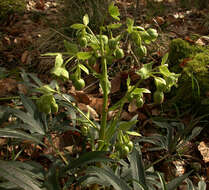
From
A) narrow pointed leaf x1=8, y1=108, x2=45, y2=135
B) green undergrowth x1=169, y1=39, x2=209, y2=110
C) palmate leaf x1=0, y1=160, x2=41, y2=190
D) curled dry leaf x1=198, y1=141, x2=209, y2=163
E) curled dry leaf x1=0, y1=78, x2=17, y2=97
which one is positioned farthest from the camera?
curled dry leaf x1=0, y1=78, x2=17, y2=97

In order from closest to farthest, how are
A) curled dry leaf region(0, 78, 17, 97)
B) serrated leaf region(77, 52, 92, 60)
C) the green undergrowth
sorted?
1. serrated leaf region(77, 52, 92, 60)
2. the green undergrowth
3. curled dry leaf region(0, 78, 17, 97)

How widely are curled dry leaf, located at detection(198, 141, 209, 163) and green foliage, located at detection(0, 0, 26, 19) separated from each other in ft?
8.19

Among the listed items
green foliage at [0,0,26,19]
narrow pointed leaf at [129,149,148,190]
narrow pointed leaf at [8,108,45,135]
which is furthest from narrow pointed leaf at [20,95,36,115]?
green foliage at [0,0,26,19]

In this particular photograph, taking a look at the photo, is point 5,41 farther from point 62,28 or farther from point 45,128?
point 45,128

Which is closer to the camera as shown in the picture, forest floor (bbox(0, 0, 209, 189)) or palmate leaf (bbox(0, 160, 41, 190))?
palmate leaf (bbox(0, 160, 41, 190))

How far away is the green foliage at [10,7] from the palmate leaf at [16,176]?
97.0 inches

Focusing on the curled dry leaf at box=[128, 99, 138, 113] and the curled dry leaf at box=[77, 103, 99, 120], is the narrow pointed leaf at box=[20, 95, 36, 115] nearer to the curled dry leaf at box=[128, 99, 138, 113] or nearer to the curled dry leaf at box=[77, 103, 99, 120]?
the curled dry leaf at box=[77, 103, 99, 120]

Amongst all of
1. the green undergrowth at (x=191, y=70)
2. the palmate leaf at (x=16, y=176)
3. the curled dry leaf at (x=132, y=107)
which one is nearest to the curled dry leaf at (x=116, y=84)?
the curled dry leaf at (x=132, y=107)

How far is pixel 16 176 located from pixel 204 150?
1.05 meters

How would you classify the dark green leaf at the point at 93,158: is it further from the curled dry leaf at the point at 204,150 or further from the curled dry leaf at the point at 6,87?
the curled dry leaf at the point at 6,87

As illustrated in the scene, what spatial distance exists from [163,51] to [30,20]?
168 centimetres

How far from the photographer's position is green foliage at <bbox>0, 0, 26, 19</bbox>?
285 centimetres

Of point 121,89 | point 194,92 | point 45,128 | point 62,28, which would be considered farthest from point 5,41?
point 194,92

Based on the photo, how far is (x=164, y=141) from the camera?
48.4 inches
